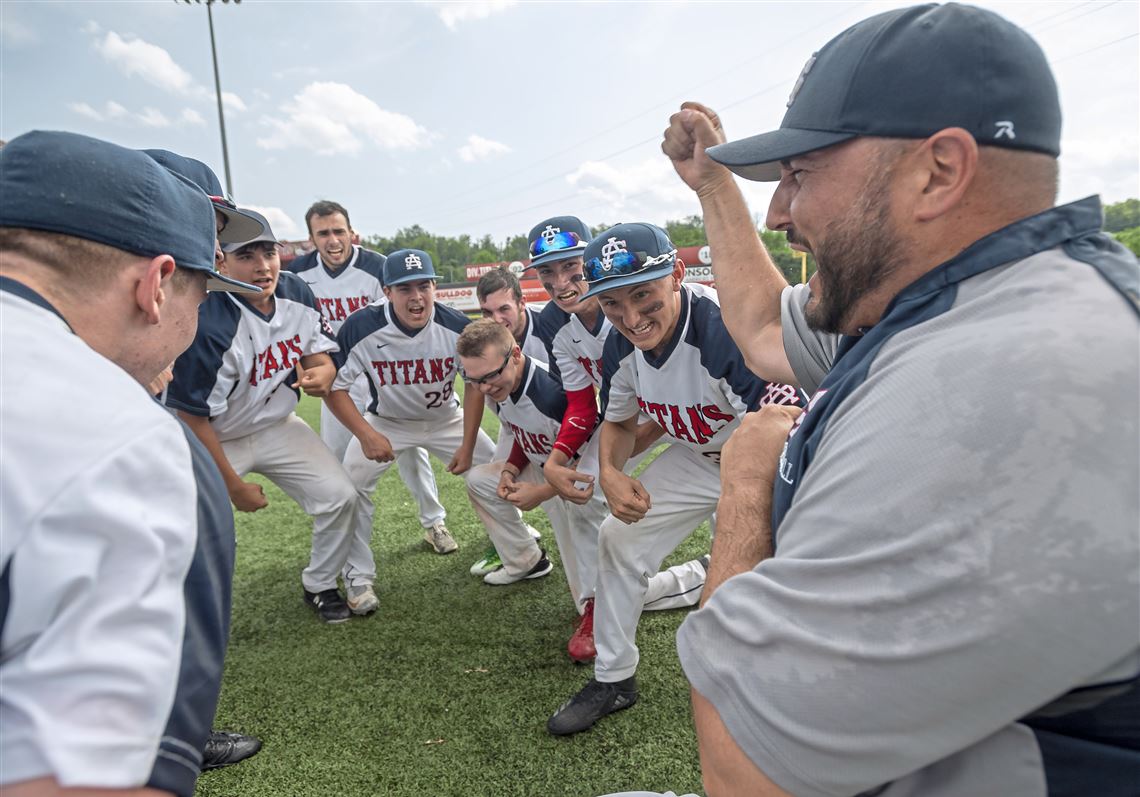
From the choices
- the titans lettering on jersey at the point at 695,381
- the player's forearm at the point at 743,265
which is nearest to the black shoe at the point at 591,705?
the titans lettering on jersey at the point at 695,381

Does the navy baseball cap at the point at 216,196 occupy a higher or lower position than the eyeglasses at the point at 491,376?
higher

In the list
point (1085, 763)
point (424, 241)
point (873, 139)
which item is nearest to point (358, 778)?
point (1085, 763)

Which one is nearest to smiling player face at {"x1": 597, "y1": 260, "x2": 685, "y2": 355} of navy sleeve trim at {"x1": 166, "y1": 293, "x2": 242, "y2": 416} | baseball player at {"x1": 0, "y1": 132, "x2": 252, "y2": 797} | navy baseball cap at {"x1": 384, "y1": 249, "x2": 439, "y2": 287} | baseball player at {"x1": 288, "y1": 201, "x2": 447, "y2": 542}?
navy baseball cap at {"x1": 384, "y1": 249, "x2": 439, "y2": 287}

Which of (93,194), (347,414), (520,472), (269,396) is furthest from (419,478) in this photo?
(93,194)

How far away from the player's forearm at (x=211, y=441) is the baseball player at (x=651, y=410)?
7.70 feet

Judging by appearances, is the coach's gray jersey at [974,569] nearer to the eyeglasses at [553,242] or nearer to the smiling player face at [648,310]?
the smiling player face at [648,310]

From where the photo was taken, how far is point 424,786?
8.40 ft

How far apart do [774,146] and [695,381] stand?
2054 mm

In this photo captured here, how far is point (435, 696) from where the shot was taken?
3.15 m

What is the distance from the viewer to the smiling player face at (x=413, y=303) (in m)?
4.84

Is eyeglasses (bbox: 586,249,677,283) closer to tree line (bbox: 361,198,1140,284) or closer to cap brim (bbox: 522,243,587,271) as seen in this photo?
cap brim (bbox: 522,243,587,271)

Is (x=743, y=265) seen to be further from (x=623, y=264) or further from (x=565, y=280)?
(x=565, y=280)

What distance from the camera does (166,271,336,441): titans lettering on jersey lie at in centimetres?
377

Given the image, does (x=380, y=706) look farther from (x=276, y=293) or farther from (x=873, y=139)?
(x=873, y=139)
